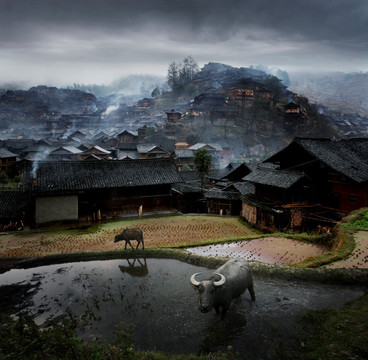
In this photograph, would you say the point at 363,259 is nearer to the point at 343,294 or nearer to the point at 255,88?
the point at 343,294

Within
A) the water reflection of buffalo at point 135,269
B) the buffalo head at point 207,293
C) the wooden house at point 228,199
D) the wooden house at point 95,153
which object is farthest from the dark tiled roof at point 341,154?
the wooden house at point 95,153

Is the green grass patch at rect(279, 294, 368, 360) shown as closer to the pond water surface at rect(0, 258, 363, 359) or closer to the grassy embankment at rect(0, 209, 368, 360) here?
the grassy embankment at rect(0, 209, 368, 360)

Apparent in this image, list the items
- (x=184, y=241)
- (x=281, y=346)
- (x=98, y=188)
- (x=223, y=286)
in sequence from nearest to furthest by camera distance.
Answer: (x=281, y=346) < (x=223, y=286) < (x=184, y=241) < (x=98, y=188)

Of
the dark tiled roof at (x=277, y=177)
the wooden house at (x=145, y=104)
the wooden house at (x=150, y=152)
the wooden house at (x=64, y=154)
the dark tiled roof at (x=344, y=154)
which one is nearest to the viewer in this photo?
the dark tiled roof at (x=344, y=154)

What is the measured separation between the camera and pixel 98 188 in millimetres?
26844

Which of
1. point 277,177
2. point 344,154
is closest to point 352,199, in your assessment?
point 344,154

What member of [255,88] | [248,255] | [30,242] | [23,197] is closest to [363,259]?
[248,255]

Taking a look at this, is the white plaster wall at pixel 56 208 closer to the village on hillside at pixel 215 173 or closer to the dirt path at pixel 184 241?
the village on hillside at pixel 215 173

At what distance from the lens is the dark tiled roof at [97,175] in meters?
25.9

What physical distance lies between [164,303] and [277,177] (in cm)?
1959

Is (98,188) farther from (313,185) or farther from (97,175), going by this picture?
(313,185)

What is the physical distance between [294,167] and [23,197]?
28619 millimetres

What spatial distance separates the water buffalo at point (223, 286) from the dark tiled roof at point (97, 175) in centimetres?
→ 2062

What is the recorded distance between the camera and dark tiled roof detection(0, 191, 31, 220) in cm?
2745
